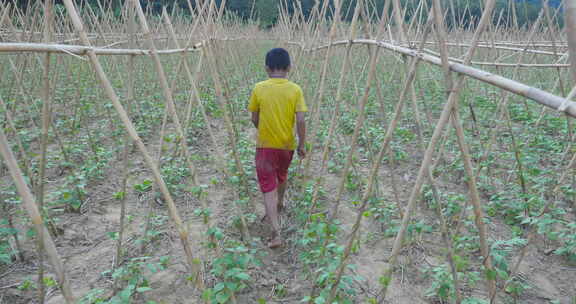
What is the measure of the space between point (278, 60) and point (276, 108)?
352 millimetres

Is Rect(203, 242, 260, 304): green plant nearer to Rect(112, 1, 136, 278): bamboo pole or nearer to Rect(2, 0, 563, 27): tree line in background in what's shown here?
Rect(112, 1, 136, 278): bamboo pole

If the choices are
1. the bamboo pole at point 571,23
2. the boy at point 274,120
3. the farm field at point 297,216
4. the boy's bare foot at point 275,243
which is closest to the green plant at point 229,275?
the farm field at point 297,216

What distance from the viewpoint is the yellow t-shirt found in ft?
8.63

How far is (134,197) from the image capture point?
323 centimetres

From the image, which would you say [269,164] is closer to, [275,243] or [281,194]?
[281,194]

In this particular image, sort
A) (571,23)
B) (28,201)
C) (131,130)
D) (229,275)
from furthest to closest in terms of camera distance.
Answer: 1. (229,275)
2. (131,130)
3. (28,201)
4. (571,23)

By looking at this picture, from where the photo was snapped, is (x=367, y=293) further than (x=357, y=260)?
No

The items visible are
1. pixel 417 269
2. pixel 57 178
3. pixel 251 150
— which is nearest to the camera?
pixel 417 269

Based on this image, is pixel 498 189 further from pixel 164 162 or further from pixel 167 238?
pixel 164 162

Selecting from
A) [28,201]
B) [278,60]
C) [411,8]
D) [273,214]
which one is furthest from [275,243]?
[411,8]

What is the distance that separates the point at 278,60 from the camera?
8.55 ft

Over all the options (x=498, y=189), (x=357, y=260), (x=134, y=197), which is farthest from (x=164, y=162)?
(x=498, y=189)

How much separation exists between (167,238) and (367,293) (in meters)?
1.45

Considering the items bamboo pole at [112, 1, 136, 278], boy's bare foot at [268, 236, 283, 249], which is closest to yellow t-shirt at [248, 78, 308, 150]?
boy's bare foot at [268, 236, 283, 249]
